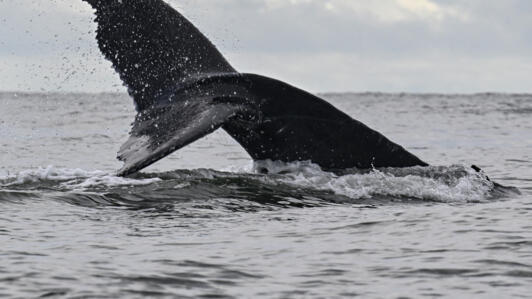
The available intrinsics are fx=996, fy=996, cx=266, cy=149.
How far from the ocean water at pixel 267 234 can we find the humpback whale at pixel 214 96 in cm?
23

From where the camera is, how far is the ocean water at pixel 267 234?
586 centimetres

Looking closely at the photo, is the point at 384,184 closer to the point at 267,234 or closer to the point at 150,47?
the point at 267,234

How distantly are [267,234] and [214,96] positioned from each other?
67.3 inches

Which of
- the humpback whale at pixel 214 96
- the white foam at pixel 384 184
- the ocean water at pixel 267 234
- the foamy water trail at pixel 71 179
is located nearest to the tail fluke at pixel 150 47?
the humpback whale at pixel 214 96

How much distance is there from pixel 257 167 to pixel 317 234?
227cm

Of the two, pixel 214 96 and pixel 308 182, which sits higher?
pixel 214 96

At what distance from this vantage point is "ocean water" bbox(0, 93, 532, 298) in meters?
5.86

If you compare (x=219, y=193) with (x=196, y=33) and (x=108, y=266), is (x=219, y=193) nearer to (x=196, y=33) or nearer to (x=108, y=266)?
(x=196, y=33)

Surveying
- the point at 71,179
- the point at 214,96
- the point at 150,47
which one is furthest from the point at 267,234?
the point at 71,179

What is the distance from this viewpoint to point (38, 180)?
31.1ft

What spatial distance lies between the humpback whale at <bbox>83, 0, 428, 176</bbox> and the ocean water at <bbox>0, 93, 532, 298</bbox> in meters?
0.23

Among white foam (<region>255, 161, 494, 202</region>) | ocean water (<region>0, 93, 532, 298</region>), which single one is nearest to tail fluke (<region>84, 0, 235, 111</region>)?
ocean water (<region>0, 93, 532, 298</region>)

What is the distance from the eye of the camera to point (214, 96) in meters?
8.56

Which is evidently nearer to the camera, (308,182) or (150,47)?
(150,47)
